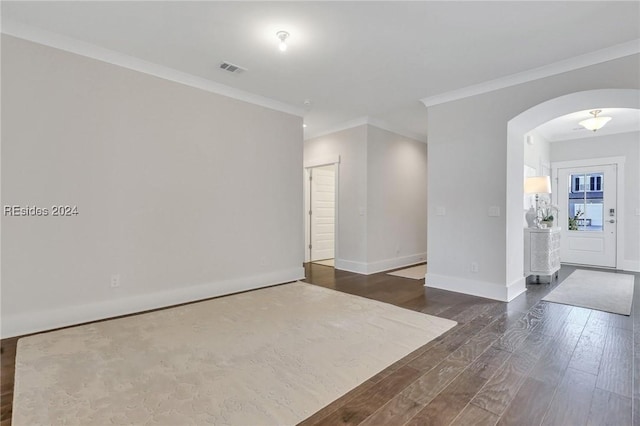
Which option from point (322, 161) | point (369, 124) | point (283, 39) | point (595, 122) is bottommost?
point (322, 161)

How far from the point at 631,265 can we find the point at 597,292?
2.65m

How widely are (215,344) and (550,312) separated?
3547mm

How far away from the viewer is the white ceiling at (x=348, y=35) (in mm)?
2541

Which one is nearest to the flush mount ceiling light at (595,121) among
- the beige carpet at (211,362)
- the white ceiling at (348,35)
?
the white ceiling at (348,35)

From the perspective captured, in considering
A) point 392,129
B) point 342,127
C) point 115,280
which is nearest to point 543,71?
A: point 392,129

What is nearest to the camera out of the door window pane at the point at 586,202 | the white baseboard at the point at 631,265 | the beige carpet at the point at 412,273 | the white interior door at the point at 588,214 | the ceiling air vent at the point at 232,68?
the ceiling air vent at the point at 232,68

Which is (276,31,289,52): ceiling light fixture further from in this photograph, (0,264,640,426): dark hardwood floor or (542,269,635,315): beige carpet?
(542,269,635,315): beige carpet

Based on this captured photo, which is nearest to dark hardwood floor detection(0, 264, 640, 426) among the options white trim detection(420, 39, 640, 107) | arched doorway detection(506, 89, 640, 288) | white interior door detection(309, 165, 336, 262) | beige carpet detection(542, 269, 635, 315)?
beige carpet detection(542, 269, 635, 315)

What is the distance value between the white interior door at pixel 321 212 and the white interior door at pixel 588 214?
498 cm

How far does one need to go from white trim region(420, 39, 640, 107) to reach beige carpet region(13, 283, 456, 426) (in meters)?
2.96

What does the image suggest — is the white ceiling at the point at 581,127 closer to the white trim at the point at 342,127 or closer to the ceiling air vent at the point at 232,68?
the white trim at the point at 342,127

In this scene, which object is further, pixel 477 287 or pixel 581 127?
pixel 581 127

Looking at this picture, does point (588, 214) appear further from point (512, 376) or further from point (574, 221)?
point (512, 376)

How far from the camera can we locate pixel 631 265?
5.87 m
